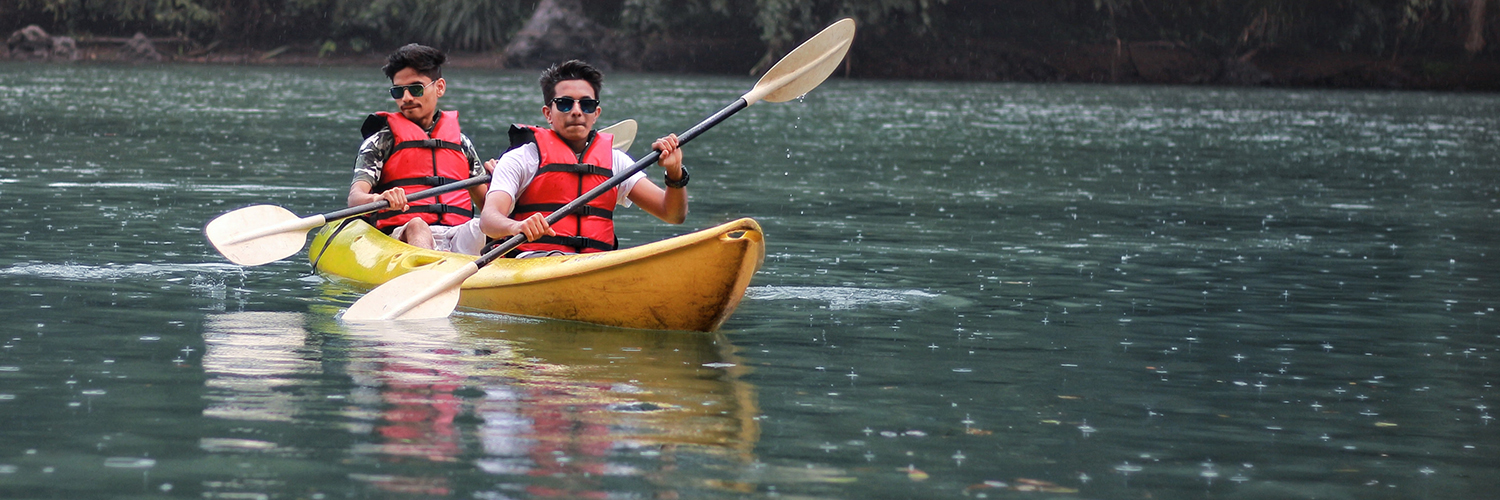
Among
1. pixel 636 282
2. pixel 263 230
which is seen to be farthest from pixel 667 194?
pixel 263 230

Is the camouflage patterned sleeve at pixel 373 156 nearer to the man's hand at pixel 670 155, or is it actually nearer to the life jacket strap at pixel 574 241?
the life jacket strap at pixel 574 241

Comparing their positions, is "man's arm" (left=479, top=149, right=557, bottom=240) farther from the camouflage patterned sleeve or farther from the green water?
the camouflage patterned sleeve

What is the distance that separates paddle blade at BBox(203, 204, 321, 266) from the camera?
26.4ft

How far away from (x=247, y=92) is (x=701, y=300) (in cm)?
2435

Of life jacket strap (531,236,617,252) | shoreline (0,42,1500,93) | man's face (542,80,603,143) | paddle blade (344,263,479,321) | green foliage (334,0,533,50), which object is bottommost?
shoreline (0,42,1500,93)

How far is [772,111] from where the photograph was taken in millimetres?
29156

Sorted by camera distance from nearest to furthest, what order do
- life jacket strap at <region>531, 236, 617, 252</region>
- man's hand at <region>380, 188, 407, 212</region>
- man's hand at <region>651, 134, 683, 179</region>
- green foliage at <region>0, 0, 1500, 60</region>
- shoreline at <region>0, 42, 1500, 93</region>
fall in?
1. man's hand at <region>651, 134, 683, 179</region>
2. life jacket strap at <region>531, 236, 617, 252</region>
3. man's hand at <region>380, 188, 407, 212</region>
4. green foliage at <region>0, 0, 1500, 60</region>
5. shoreline at <region>0, 42, 1500, 93</region>

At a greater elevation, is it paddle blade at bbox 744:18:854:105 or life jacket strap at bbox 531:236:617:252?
paddle blade at bbox 744:18:854:105

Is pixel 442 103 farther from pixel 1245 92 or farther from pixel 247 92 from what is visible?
pixel 1245 92

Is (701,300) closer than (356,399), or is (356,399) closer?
(356,399)

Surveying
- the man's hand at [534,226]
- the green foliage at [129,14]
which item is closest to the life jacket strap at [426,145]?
the man's hand at [534,226]

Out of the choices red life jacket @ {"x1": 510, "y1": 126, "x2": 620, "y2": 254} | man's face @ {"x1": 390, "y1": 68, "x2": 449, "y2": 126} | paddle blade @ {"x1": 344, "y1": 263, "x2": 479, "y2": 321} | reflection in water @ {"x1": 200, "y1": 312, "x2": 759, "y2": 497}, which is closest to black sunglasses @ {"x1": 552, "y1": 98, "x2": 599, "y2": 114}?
red life jacket @ {"x1": 510, "y1": 126, "x2": 620, "y2": 254}

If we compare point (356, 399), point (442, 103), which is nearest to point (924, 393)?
point (356, 399)

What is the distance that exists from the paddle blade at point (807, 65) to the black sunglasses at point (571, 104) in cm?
124
